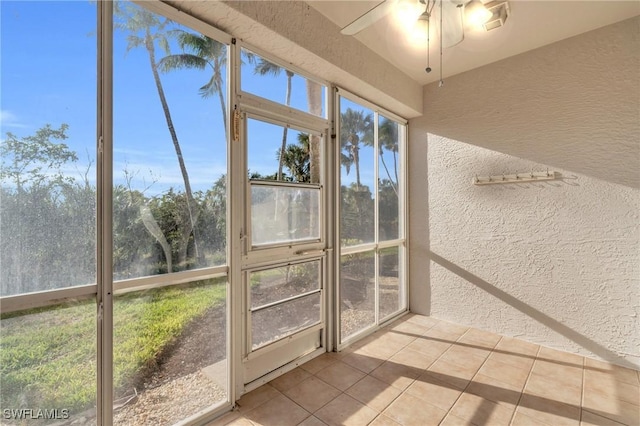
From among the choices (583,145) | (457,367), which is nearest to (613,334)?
(457,367)

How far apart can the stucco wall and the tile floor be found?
0.38m

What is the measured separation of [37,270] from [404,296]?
3291 millimetres

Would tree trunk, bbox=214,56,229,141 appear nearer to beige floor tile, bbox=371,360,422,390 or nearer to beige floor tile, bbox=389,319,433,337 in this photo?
beige floor tile, bbox=371,360,422,390

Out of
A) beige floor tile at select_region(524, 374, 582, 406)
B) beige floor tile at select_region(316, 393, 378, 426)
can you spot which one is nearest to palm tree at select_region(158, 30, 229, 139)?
beige floor tile at select_region(316, 393, 378, 426)

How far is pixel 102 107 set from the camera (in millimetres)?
1356

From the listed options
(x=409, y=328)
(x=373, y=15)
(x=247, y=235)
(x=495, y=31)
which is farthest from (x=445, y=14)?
(x=409, y=328)

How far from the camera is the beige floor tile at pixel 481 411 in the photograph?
1.67m

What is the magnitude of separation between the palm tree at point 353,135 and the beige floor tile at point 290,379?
1750 mm

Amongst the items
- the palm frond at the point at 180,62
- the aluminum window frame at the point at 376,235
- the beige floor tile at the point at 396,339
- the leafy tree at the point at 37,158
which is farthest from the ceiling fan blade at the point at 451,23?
the beige floor tile at the point at 396,339

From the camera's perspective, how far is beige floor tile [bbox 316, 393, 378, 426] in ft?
5.48

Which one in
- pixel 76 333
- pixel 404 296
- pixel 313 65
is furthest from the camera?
pixel 404 296

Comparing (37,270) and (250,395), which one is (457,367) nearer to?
(250,395)

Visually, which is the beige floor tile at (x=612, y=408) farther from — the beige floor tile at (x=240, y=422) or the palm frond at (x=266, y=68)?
the palm frond at (x=266, y=68)

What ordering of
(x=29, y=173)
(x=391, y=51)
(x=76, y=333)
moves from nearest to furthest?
(x=29, y=173), (x=76, y=333), (x=391, y=51)
